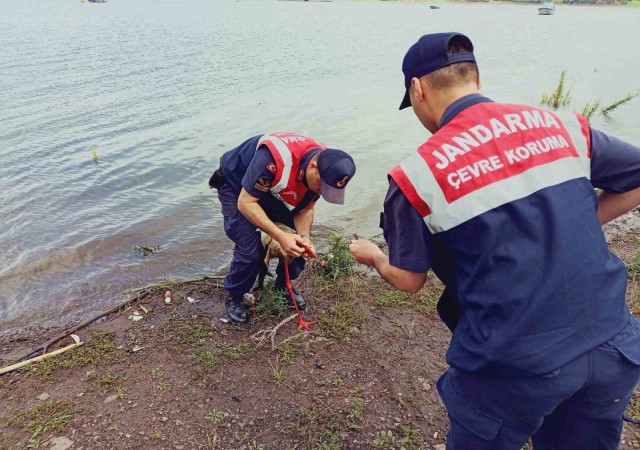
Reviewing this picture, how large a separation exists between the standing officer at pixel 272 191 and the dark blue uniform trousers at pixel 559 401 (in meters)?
1.88

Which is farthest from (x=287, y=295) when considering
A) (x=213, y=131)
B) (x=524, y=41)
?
(x=524, y=41)

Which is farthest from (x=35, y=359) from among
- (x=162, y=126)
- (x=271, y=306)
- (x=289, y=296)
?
(x=162, y=126)

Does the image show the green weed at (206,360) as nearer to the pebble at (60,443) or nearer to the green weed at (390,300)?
the pebble at (60,443)

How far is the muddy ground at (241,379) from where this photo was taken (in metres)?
3.05

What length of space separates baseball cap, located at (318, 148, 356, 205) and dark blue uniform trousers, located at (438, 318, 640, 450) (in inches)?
68.9

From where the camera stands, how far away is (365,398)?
132 inches

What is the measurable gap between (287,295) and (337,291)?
0.53 metres

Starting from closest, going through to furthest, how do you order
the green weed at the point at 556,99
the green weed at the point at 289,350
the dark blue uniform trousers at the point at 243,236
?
the green weed at the point at 289,350 < the dark blue uniform trousers at the point at 243,236 < the green weed at the point at 556,99

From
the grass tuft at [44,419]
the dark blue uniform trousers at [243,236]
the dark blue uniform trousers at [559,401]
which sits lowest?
the grass tuft at [44,419]

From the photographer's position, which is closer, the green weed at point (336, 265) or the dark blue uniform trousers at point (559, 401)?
the dark blue uniform trousers at point (559, 401)

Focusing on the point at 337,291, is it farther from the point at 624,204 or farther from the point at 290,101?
the point at 290,101

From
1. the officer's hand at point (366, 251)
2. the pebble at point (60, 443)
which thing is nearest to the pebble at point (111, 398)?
the pebble at point (60, 443)

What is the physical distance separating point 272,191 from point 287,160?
0.31 metres

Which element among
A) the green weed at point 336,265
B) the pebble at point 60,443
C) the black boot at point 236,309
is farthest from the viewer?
the green weed at point 336,265
